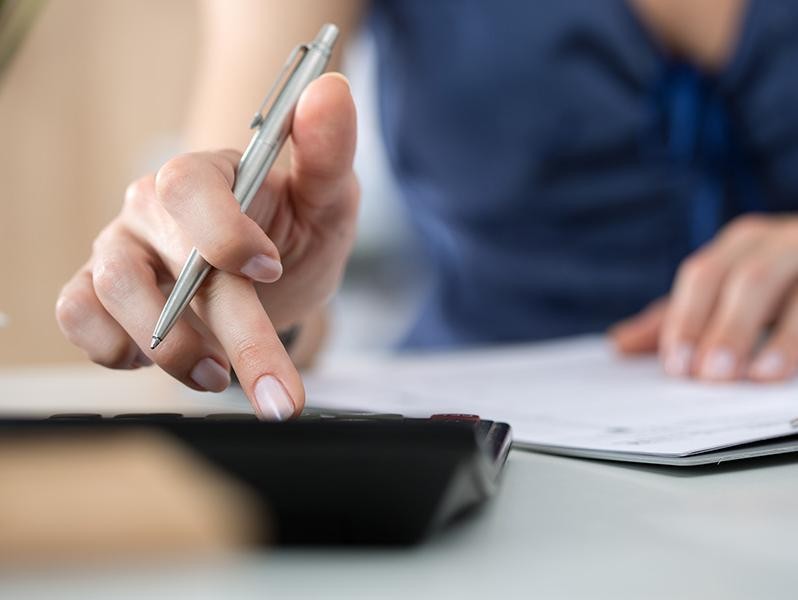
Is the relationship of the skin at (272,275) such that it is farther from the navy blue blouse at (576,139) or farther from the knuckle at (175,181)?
the navy blue blouse at (576,139)

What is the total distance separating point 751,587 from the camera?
0.18m

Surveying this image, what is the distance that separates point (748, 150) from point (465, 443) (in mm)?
602

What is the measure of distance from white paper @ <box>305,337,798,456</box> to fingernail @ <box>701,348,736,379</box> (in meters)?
0.02

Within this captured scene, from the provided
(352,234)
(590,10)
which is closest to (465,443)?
(352,234)

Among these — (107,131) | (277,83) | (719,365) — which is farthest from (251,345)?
(107,131)

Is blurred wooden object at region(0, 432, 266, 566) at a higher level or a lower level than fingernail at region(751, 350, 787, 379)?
higher

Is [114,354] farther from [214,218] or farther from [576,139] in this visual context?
[576,139]

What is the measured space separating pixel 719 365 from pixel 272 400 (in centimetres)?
28

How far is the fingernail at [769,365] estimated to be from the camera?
441 millimetres

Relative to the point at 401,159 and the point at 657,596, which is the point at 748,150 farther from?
the point at 657,596

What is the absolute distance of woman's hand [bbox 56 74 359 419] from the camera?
0.28 meters

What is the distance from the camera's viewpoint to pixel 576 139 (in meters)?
0.73

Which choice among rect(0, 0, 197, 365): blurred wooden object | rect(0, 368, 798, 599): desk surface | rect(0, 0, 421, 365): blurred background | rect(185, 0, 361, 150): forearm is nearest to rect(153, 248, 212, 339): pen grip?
rect(0, 368, 798, 599): desk surface

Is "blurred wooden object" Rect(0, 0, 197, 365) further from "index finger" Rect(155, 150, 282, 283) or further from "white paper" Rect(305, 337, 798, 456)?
"index finger" Rect(155, 150, 282, 283)
